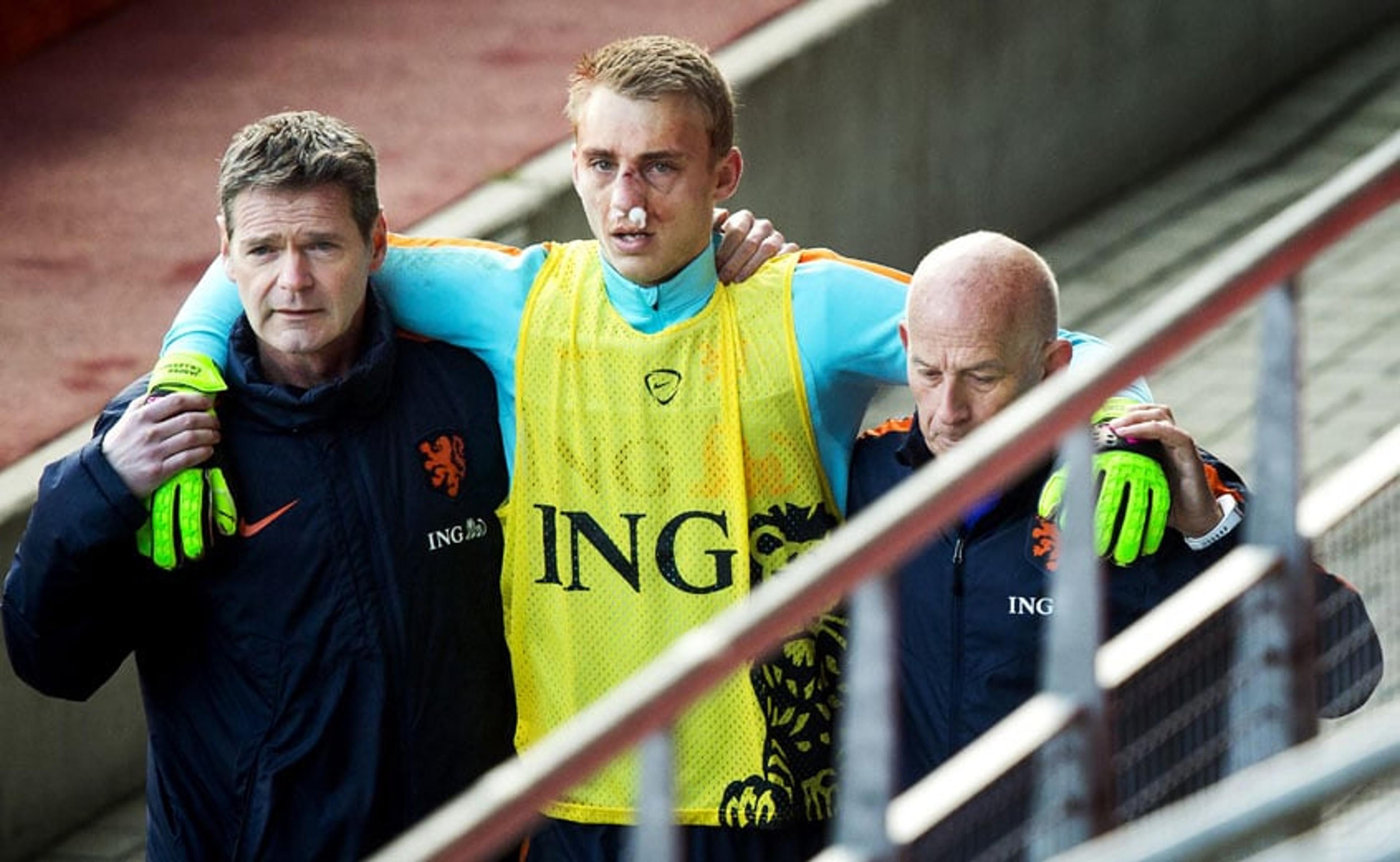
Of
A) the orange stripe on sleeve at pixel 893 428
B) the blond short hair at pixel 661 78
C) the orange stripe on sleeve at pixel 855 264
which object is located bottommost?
the orange stripe on sleeve at pixel 893 428

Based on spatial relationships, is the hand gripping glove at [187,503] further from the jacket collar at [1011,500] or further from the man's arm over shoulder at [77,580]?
the jacket collar at [1011,500]

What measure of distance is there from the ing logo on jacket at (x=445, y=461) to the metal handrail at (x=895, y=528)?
5.44ft

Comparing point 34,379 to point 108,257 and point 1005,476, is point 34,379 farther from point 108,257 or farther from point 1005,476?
point 1005,476

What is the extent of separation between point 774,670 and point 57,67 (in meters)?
5.40

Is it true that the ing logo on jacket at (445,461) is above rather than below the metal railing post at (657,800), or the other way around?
above

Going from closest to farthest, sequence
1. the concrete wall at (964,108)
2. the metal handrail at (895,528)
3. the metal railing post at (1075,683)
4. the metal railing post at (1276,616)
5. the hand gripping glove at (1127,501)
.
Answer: the metal handrail at (895,528), the metal railing post at (1075,683), the metal railing post at (1276,616), the hand gripping glove at (1127,501), the concrete wall at (964,108)

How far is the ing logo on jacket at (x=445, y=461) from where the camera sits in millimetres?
4605

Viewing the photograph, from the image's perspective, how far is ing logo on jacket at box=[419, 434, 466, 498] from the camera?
461cm

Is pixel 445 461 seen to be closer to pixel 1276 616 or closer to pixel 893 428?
pixel 893 428

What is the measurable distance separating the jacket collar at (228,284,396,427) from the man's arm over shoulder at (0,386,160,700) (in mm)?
245

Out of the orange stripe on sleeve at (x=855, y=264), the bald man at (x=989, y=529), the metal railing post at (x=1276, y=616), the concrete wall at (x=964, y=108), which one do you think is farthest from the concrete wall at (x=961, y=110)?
the metal railing post at (x=1276, y=616)

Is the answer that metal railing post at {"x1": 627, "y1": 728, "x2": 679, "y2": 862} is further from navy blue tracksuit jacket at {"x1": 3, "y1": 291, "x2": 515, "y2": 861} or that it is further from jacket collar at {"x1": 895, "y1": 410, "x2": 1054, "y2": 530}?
navy blue tracksuit jacket at {"x1": 3, "y1": 291, "x2": 515, "y2": 861}

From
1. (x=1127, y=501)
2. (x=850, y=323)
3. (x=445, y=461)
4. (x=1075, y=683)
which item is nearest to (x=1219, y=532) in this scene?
(x=1127, y=501)

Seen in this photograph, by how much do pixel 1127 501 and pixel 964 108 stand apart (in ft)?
18.1
